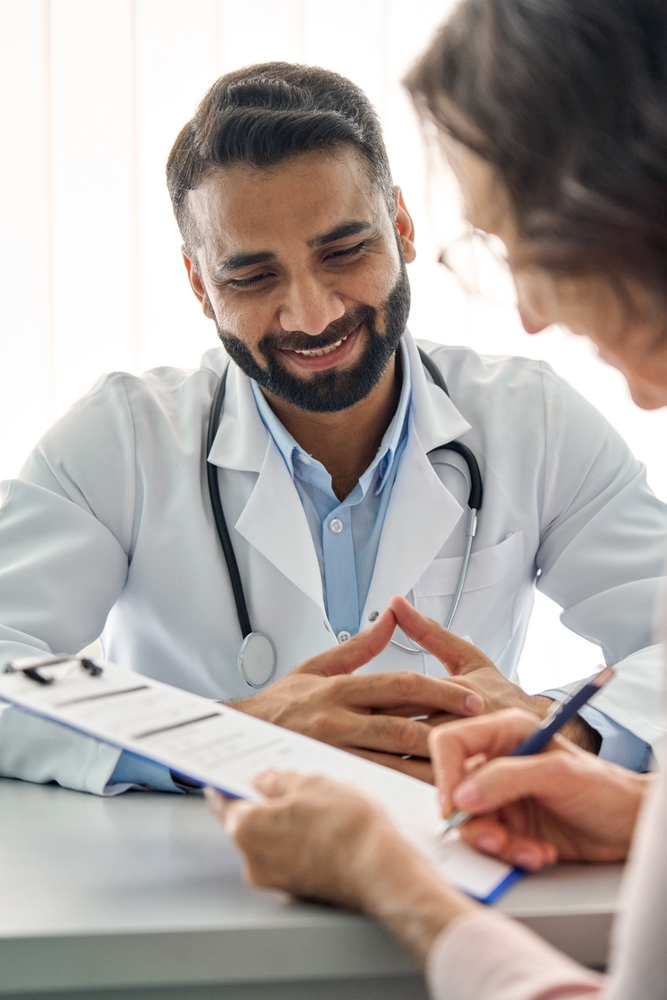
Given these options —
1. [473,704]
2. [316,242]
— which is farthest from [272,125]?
[473,704]

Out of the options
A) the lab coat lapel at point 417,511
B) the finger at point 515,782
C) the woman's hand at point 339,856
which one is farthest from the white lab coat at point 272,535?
the woman's hand at point 339,856

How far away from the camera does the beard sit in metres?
1.45

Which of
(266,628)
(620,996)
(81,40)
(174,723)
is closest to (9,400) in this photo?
(81,40)

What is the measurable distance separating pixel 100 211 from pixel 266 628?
3.94 feet

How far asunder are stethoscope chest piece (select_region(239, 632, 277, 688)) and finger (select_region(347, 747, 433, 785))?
353 mm

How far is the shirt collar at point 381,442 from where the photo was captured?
148 cm

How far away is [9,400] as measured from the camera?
207cm

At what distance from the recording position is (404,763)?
942 mm

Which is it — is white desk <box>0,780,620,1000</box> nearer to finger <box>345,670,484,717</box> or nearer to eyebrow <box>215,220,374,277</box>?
finger <box>345,670,484,717</box>

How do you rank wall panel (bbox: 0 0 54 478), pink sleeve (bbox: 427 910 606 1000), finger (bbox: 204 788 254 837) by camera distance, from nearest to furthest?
pink sleeve (bbox: 427 910 606 1000), finger (bbox: 204 788 254 837), wall panel (bbox: 0 0 54 478)

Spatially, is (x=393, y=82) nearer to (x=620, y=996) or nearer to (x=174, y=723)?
(x=174, y=723)

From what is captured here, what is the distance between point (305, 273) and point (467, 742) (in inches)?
32.8

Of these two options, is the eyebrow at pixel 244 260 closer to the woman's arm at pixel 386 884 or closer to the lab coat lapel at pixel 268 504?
the lab coat lapel at pixel 268 504

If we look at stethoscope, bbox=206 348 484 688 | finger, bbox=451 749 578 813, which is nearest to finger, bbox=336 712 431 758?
finger, bbox=451 749 578 813
